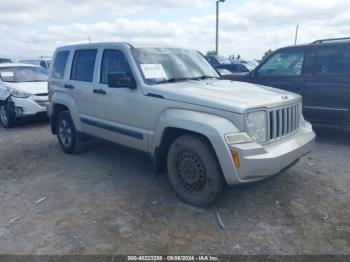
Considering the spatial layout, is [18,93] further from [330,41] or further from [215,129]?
[330,41]

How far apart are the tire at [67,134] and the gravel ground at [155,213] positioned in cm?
45

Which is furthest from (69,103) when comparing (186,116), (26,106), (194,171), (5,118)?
(5,118)

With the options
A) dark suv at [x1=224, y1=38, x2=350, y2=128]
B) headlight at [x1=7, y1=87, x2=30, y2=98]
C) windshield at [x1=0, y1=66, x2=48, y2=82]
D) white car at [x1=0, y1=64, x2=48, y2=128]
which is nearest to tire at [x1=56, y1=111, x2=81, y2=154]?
white car at [x1=0, y1=64, x2=48, y2=128]

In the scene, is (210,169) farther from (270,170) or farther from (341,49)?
(341,49)

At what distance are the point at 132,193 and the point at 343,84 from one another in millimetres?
4242

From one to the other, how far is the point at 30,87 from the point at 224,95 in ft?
21.2

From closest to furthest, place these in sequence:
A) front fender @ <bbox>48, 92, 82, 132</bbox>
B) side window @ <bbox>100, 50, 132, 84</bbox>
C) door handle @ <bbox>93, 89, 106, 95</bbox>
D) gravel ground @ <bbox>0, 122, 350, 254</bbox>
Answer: gravel ground @ <bbox>0, 122, 350, 254</bbox>
side window @ <bbox>100, 50, 132, 84</bbox>
door handle @ <bbox>93, 89, 106, 95</bbox>
front fender @ <bbox>48, 92, 82, 132</bbox>

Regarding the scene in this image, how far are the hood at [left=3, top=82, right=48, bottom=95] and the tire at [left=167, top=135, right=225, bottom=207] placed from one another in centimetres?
570

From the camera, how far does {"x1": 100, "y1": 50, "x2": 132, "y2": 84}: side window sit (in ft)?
14.2

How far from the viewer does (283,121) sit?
145 inches

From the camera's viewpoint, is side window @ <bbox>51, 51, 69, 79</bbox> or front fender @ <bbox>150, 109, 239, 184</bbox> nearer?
front fender @ <bbox>150, 109, 239, 184</bbox>

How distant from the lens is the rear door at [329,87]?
5.67 metres

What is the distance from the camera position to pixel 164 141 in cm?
389

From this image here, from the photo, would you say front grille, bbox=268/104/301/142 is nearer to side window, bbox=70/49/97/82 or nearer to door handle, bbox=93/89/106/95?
door handle, bbox=93/89/106/95
